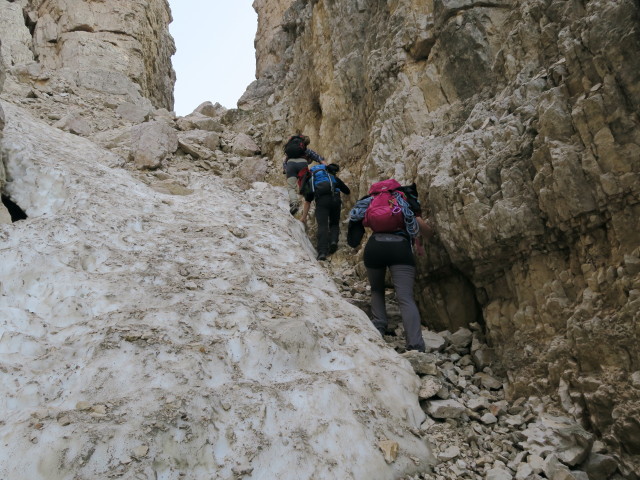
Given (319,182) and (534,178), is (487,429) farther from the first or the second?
(319,182)

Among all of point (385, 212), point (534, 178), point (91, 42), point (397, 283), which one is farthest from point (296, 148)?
point (91, 42)

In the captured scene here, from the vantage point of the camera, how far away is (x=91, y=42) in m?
22.1

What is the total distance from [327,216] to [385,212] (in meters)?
2.78

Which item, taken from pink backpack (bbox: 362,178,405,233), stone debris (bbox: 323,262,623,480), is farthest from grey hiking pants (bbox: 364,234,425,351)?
stone debris (bbox: 323,262,623,480)

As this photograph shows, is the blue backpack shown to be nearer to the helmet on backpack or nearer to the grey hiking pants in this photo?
the helmet on backpack

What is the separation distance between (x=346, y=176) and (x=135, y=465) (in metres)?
8.78

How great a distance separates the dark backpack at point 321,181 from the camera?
967 cm

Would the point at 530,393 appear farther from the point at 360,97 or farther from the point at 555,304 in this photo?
the point at 360,97

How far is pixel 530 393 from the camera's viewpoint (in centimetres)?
541

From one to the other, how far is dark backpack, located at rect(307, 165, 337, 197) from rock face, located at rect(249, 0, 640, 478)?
0.86 metres

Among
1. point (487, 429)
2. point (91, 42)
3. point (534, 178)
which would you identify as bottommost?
point (487, 429)

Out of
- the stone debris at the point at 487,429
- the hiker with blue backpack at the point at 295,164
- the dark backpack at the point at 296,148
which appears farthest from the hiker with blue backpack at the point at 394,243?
the dark backpack at the point at 296,148

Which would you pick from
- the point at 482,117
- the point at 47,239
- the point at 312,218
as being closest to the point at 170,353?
the point at 47,239

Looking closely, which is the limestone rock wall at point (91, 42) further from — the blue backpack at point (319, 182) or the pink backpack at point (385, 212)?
the pink backpack at point (385, 212)
